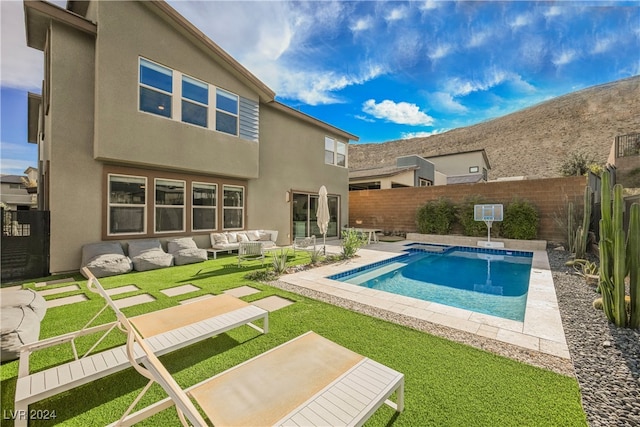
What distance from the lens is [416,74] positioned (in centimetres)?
2462

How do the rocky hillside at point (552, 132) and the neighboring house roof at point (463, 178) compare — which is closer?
the neighboring house roof at point (463, 178)

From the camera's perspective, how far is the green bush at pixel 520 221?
43.3 ft

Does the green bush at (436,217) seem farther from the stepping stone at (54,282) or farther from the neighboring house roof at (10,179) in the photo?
the neighboring house roof at (10,179)

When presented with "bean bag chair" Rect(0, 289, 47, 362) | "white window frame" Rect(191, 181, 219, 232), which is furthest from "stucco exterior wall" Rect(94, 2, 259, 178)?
"bean bag chair" Rect(0, 289, 47, 362)

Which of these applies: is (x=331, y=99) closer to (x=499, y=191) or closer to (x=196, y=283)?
(x=499, y=191)

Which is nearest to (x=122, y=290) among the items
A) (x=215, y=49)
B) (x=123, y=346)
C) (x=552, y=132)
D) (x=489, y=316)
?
(x=123, y=346)

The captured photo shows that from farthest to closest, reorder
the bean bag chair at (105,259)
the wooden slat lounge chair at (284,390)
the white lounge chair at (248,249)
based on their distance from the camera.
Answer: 1. the white lounge chair at (248,249)
2. the bean bag chair at (105,259)
3. the wooden slat lounge chair at (284,390)

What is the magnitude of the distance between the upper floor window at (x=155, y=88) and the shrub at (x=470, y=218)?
574 inches

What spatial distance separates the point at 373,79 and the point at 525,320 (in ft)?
69.7

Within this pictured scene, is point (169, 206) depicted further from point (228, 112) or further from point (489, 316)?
point (489, 316)

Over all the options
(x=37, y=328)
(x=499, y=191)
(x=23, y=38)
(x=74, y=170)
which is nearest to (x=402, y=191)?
(x=499, y=191)

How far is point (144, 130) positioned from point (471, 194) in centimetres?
1540

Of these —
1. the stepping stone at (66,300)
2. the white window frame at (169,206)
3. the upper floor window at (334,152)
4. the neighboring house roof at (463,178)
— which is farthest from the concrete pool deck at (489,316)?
the neighboring house roof at (463,178)

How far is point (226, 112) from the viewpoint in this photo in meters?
11.2
